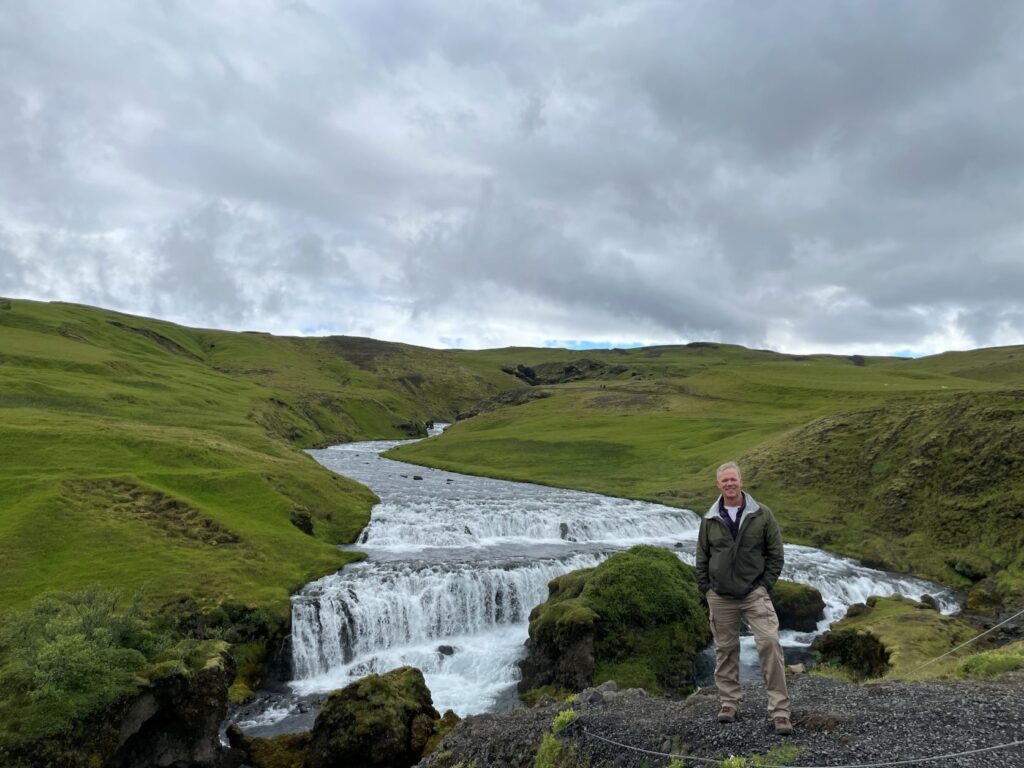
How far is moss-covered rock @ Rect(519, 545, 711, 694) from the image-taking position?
91.7 ft

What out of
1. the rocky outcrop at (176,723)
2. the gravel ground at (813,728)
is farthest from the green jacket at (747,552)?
the rocky outcrop at (176,723)

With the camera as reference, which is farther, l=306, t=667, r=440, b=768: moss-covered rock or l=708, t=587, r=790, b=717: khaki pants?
l=306, t=667, r=440, b=768: moss-covered rock

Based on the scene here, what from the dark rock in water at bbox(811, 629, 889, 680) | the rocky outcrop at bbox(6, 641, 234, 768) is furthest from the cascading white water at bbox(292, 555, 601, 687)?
the dark rock in water at bbox(811, 629, 889, 680)

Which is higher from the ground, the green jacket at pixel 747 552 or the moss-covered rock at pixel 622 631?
the green jacket at pixel 747 552

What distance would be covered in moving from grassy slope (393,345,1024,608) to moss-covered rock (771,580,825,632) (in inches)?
517

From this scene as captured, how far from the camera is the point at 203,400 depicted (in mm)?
113188

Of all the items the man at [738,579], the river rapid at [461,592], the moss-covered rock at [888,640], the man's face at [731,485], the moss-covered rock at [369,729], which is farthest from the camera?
the river rapid at [461,592]

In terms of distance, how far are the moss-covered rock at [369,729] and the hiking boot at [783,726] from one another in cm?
1497

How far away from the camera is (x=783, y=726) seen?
11.6 metres

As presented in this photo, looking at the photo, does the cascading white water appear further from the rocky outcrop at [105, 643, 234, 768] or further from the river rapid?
the rocky outcrop at [105, 643, 234, 768]

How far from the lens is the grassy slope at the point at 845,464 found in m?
51.1

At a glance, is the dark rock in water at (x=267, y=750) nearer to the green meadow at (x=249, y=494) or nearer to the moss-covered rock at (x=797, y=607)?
the green meadow at (x=249, y=494)

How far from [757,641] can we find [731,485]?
3.16 metres

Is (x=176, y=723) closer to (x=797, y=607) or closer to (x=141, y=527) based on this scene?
Answer: (x=141, y=527)
